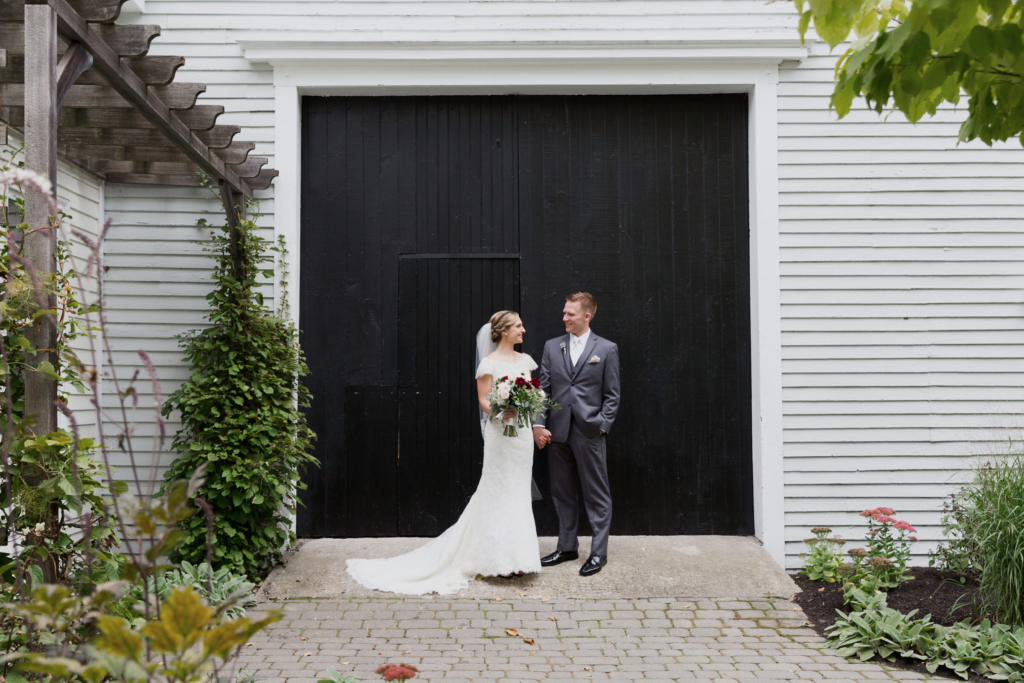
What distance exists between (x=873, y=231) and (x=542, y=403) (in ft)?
11.0

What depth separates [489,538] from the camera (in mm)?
5242

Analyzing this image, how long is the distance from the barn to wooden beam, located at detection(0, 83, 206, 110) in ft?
5.99

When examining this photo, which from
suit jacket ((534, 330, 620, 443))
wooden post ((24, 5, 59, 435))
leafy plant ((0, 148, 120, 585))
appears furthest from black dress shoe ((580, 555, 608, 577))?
wooden post ((24, 5, 59, 435))

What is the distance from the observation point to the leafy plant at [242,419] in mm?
5211

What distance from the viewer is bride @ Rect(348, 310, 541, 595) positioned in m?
5.19

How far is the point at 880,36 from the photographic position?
2.06 m

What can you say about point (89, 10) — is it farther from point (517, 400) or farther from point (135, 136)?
point (517, 400)

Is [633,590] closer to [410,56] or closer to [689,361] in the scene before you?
[689,361]

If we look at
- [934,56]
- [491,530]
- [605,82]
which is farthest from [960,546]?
[605,82]

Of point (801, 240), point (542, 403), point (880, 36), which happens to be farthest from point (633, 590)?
point (880, 36)

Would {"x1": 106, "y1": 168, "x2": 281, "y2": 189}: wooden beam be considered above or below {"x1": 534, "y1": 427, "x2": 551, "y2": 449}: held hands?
above

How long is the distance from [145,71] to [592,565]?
14.3 ft

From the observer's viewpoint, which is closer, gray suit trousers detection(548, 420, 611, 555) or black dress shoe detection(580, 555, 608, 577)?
black dress shoe detection(580, 555, 608, 577)

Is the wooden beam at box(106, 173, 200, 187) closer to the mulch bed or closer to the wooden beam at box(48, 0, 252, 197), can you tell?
the wooden beam at box(48, 0, 252, 197)
